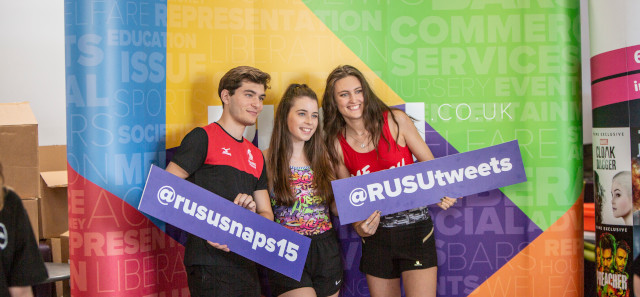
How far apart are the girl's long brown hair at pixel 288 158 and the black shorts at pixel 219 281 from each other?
0.43 metres

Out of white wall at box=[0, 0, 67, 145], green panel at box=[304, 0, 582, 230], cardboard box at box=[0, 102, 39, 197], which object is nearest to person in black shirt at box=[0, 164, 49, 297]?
cardboard box at box=[0, 102, 39, 197]

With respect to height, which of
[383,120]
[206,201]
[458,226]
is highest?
[383,120]

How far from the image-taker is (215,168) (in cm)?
251

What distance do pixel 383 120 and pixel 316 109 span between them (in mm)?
383

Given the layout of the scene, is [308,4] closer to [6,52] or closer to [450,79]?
[450,79]

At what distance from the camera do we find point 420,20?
10.3 feet

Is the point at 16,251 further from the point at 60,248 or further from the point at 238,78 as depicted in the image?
the point at 60,248

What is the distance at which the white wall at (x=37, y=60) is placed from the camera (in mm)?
2645

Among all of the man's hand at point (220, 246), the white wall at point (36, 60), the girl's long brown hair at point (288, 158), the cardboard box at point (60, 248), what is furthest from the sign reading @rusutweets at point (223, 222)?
the cardboard box at point (60, 248)

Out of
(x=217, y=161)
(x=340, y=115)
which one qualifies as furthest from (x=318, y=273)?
(x=340, y=115)

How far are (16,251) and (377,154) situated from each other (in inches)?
67.5

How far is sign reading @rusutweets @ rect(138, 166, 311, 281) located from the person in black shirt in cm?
45

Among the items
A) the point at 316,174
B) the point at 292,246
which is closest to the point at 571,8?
the point at 316,174

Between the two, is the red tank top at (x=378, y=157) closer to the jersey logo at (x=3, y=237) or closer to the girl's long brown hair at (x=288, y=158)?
the girl's long brown hair at (x=288, y=158)
